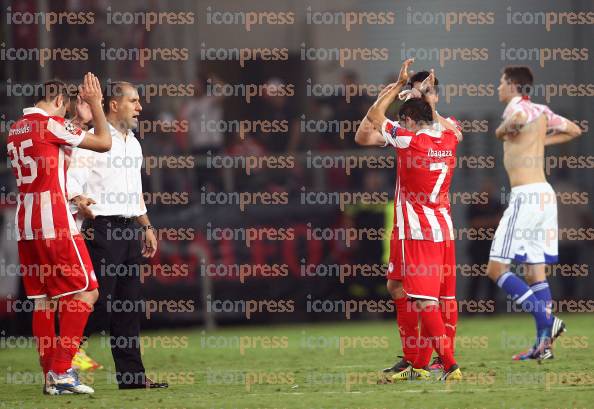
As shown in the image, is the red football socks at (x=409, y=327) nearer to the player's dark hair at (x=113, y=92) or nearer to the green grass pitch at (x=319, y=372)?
the green grass pitch at (x=319, y=372)

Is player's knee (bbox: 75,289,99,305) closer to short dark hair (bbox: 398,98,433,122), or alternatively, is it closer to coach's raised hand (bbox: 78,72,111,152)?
coach's raised hand (bbox: 78,72,111,152)

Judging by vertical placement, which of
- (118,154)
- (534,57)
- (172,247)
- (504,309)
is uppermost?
(534,57)

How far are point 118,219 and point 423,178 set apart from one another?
2461mm

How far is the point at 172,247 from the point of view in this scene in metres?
17.3

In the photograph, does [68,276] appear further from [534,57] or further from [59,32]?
[534,57]

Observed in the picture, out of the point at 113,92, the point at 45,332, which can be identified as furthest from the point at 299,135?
the point at 45,332

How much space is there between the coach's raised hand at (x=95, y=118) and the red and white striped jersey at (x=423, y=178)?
218cm

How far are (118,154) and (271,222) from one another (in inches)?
299

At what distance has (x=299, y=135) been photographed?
19.3m

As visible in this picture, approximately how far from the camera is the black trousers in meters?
10.0

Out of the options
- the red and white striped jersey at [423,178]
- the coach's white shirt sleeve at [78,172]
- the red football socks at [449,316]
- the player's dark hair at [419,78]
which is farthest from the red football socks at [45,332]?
the player's dark hair at [419,78]

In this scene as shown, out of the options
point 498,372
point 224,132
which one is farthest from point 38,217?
point 224,132

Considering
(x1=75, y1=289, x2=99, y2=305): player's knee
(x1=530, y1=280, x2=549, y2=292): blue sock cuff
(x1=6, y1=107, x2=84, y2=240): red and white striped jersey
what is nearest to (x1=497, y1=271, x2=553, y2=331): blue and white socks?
(x1=530, y1=280, x2=549, y2=292): blue sock cuff

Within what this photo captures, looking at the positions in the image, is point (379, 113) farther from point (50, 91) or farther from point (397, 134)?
point (50, 91)
